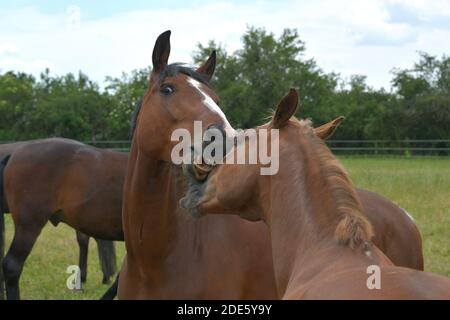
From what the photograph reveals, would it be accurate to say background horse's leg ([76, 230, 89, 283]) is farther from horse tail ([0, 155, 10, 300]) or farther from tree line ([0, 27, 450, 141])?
tree line ([0, 27, 450, 141])

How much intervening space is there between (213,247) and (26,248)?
10.3 ft

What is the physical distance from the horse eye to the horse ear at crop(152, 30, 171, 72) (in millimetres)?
161

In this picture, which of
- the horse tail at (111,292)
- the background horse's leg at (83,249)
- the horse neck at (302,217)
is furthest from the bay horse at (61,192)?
the horse neck at (302,217)

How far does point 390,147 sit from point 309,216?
30.4 metres

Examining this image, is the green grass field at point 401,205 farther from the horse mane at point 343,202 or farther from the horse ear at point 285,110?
the horse mane at point 343,202

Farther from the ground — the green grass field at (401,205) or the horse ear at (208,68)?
the horse ear at (208,68)

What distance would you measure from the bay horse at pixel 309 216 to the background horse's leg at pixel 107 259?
5.04m

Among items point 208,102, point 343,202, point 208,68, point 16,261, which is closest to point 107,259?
point 16,261

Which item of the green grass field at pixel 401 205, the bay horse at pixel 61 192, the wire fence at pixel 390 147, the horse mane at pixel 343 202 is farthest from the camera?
the wire fence at pixel 390 147

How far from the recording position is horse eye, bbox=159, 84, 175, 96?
4219 mm

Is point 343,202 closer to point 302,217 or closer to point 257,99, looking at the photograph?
point 302,217

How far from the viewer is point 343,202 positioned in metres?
2.77

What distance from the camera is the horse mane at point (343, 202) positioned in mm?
2633

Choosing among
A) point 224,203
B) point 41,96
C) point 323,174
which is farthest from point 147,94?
point 41,96
